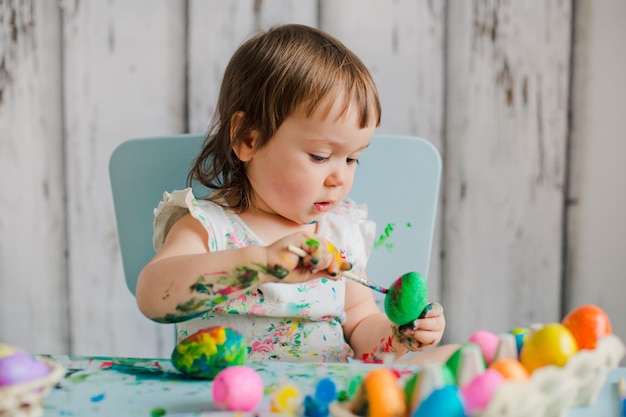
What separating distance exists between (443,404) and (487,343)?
156 millimetres

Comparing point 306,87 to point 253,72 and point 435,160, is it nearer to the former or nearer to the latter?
point 253,72

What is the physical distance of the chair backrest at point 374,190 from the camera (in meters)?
1.08

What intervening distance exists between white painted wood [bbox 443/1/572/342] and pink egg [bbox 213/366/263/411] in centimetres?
99

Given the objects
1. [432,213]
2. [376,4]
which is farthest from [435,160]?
[376,4]

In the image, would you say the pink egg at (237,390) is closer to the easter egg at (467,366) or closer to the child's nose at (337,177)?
the easter egg at (467,366)

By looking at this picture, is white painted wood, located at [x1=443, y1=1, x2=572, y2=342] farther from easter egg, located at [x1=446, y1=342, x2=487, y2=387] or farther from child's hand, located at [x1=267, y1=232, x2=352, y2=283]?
easter egg, located at [x1=446, y1=342, x2=487, y2=387]

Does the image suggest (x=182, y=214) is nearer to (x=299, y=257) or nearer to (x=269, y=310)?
(x=269, y=310)

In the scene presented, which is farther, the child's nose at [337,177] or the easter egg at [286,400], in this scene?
the child's nose at [337,177]

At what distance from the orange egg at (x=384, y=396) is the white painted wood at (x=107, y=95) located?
3.38 feet

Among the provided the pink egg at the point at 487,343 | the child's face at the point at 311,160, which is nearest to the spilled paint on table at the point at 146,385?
the pink egg at the point at 487,343

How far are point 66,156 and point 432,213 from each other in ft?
2.65

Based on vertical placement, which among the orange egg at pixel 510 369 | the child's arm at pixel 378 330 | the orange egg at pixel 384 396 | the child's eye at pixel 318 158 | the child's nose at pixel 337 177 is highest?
the child's eye at pixel 318 158

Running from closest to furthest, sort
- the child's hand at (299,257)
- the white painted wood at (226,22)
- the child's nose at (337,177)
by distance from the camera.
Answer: the child's hand at (299,257) < the child's nose at (337,177) < the white painted wood at (226,22)

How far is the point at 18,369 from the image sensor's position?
1.57 feet
